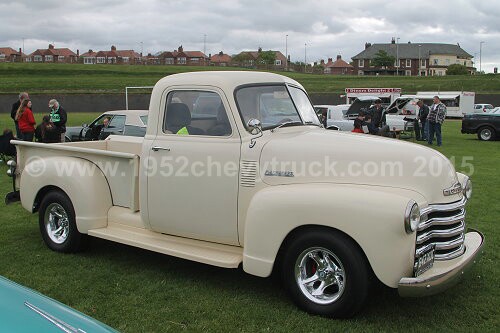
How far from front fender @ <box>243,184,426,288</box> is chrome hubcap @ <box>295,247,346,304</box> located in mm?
237

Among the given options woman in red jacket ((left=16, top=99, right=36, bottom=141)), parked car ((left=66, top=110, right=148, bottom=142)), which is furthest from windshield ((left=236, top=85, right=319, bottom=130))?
woman in red jacket ((left=16, top=99, right=36, bottom=141))

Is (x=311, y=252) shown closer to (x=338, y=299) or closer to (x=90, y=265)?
(x=338, y=299)

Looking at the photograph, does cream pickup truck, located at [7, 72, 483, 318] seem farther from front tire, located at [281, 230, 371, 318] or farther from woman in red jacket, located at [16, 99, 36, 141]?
woman in red jacket, located at [16, 99, 36, 141]

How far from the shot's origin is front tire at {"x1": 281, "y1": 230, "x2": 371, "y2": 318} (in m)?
3.95

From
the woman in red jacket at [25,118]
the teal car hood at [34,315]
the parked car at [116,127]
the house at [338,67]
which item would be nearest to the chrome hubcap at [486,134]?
the parked car at [116,127]

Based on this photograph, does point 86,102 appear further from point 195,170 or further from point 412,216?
point 412,216

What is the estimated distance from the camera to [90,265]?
5.62m

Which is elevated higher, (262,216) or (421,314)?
(262,216)

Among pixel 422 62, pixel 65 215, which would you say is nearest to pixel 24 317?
pixel 65 215

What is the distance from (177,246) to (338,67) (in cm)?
A: 13952

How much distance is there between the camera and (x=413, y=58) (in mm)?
121562

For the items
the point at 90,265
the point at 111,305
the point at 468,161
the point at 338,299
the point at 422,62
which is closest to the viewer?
the point at 338,299

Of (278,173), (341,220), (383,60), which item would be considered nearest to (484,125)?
(278,173)

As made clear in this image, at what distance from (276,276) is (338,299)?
1.15 m
